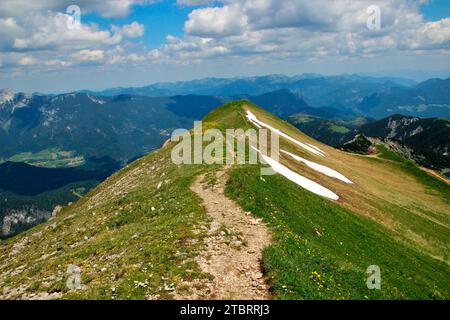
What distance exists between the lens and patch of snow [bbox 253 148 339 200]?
47119mm

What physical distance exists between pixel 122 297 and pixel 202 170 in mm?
24512

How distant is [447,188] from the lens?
9119 centimetres

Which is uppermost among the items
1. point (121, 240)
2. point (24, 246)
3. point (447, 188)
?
point (121, 240)

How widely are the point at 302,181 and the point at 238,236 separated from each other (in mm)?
25857

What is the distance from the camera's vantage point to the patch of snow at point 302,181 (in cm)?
4712

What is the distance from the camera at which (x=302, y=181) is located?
49312 mm

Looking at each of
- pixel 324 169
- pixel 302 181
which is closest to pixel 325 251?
pixel 302 181

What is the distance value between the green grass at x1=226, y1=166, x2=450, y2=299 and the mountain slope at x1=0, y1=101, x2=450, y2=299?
0.33ft

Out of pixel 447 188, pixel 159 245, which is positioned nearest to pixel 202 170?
pixel 159 245

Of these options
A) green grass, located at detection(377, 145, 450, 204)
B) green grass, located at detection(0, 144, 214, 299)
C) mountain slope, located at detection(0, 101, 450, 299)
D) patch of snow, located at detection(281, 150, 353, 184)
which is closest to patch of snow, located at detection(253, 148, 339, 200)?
mountain slope, located at detection(0, 101, 450, 299)

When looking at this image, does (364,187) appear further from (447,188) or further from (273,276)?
(273,276)

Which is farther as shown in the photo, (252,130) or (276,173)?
(252,130)

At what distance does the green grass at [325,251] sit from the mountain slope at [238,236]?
10 cm

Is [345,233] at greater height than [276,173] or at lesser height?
lesser
